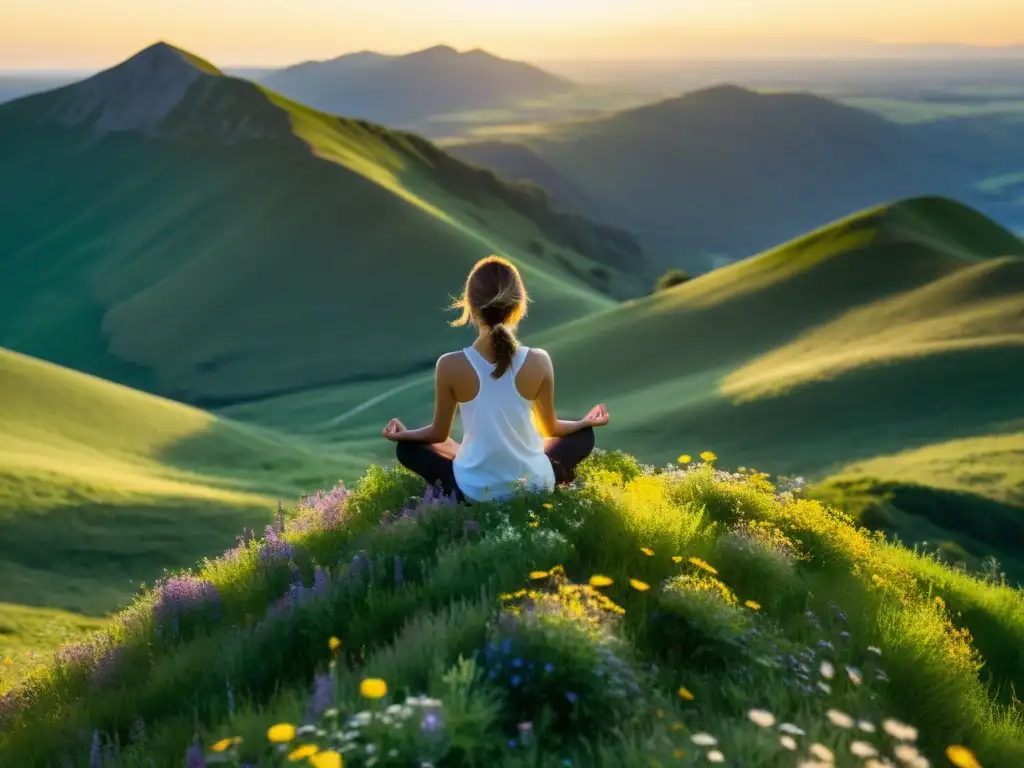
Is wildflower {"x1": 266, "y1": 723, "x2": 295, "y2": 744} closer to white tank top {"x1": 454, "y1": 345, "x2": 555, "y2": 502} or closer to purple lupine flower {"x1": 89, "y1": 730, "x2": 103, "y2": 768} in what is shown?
purple lupine flower {"x1": 89, "y1": 730, "x2": 103, "y2": 768}


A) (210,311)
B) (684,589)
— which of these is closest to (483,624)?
(684,589)

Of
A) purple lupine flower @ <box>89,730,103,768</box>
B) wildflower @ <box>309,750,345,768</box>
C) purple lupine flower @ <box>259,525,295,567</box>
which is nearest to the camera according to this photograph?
wildflower @ <box>309,750,345,768</box>

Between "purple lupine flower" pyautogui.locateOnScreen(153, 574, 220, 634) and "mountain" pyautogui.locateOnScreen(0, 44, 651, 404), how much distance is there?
237 feet

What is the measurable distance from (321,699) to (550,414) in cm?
449

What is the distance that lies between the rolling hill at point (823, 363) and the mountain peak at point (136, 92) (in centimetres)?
11064

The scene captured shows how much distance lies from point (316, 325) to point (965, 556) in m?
81.1

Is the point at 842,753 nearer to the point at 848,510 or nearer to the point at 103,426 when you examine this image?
the point at 848,510

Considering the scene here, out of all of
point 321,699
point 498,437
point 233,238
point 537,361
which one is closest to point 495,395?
point 498,437

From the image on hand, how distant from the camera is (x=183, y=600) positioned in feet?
26.1

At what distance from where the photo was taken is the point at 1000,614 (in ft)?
31.9

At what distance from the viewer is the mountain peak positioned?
159625 millimetres

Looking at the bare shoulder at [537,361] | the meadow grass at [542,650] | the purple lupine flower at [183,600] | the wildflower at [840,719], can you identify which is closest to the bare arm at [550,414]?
the bare shoulder at [537,361]

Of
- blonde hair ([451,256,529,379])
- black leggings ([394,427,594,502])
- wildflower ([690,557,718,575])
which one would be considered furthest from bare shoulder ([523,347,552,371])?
wildflower ([690,557,718,575])

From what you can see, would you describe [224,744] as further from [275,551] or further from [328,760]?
[275,551]
